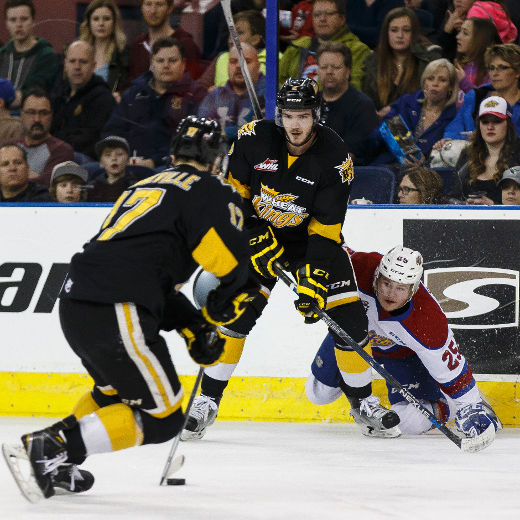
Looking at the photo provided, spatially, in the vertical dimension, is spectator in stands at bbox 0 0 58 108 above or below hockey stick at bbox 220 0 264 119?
below

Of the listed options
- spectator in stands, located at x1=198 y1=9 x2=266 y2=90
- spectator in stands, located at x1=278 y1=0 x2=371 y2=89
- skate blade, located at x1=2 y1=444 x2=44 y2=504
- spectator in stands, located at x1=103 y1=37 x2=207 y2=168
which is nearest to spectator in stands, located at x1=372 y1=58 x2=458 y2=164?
spectator in stands, located at x1=278 y1=0 x2=371 y2=89

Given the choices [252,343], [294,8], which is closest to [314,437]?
[252,343]

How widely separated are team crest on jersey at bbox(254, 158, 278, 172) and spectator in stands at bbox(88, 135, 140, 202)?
106 cm

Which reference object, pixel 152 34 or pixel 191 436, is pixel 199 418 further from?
pixel 152 34

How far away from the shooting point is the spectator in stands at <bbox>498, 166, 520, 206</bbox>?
4477mm

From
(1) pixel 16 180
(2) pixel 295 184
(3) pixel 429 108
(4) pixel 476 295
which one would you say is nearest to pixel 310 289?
(2) pixel 295 184

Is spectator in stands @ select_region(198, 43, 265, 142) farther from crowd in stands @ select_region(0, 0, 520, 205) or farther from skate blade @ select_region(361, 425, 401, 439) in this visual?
skate blade @ select_region(361, 425, 401, 439)

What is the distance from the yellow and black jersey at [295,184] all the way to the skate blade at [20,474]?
5.50 ft

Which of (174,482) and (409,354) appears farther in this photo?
(409,354)

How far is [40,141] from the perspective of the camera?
205 inches

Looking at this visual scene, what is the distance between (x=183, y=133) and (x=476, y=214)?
204 cm

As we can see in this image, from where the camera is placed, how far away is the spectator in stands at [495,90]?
4762mm

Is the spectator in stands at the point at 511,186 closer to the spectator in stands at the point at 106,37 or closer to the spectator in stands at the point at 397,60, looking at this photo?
the spectator in stands at the point at 397,60

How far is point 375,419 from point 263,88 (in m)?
1.82
